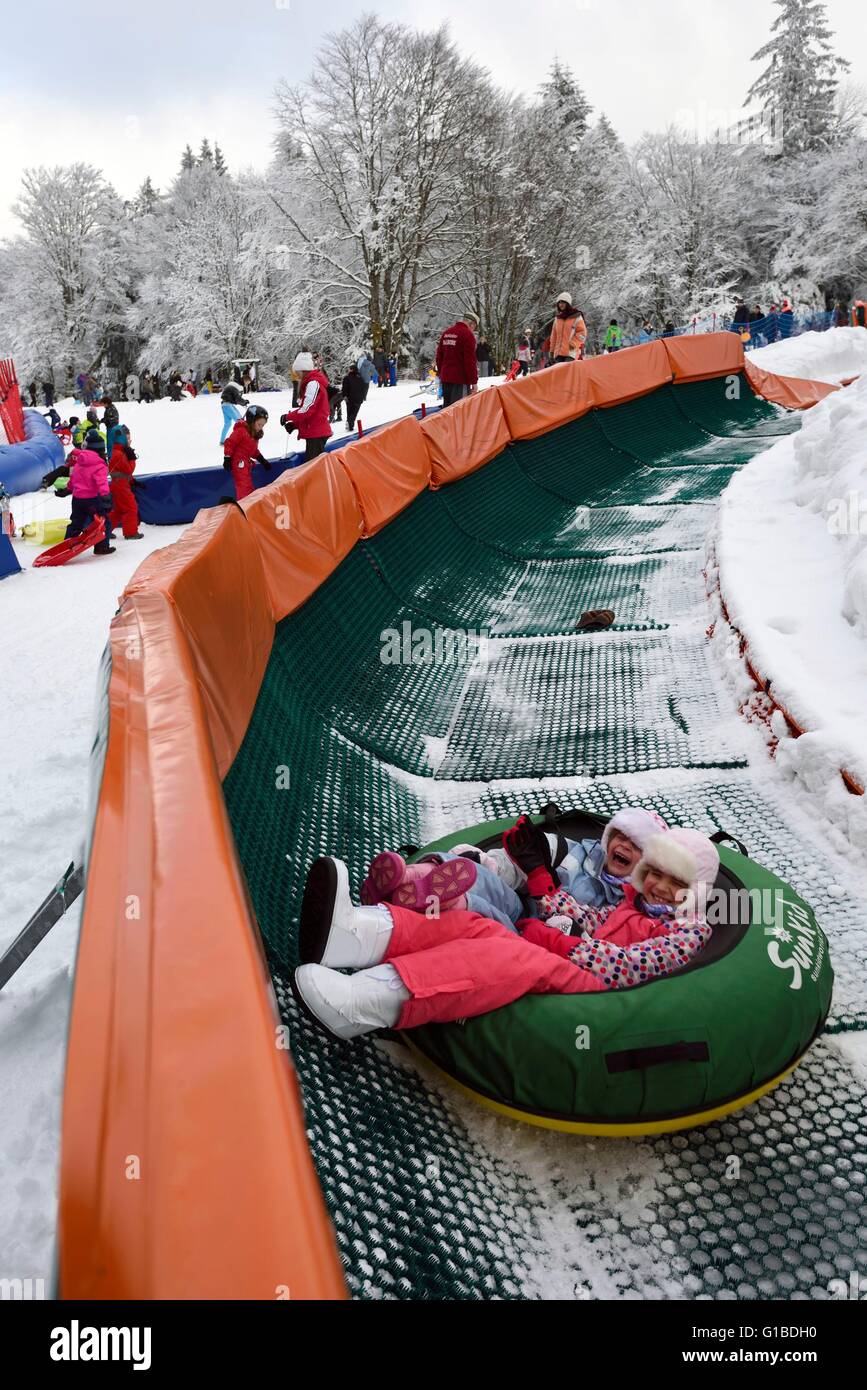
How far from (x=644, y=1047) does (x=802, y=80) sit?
51353mm

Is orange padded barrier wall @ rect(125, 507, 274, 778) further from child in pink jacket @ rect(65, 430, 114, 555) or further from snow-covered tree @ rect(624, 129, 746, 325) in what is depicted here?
snow-covered tree @ rect(624, 129, 746, 325)

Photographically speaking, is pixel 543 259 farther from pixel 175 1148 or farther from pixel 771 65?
pixel 175 1148

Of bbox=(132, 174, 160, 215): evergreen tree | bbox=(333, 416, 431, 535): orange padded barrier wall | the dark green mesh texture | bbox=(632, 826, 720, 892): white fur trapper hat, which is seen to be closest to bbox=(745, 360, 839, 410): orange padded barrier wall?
the dark green mesh texture

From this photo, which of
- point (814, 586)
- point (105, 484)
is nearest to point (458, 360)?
point (105, 484)

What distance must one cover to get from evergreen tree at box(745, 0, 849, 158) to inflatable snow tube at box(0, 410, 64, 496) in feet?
125

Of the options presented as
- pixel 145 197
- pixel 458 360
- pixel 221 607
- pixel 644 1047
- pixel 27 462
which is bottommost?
pixel 644 1047

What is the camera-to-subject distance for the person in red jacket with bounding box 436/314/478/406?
41.3 feet

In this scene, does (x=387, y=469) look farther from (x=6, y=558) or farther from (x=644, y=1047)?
(x=6, y=558)

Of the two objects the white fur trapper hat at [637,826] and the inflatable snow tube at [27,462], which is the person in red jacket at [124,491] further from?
the white fur trapper hat at [637,826]

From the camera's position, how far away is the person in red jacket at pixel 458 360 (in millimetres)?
12602

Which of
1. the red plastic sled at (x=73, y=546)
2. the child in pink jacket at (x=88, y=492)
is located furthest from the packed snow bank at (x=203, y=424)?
the red plastic sled at (x=73, y=546)

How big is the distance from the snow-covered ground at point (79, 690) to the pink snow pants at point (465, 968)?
824 millimetres

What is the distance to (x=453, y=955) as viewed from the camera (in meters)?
2.35

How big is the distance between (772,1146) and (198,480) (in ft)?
38.1
